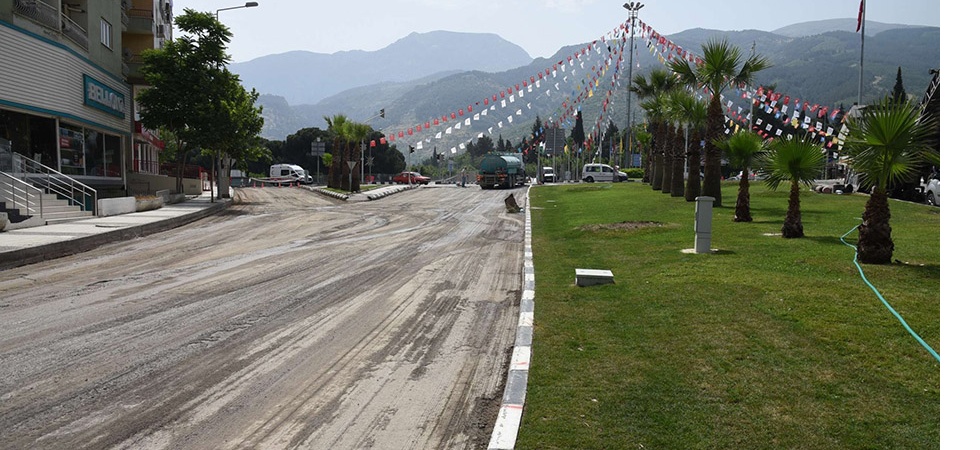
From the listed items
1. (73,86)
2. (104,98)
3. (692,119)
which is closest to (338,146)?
(104,98)

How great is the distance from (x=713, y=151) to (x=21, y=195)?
23514 mm

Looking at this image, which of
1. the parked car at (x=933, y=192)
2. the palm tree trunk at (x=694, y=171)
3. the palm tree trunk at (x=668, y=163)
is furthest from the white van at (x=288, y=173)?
the parked car at (x=933, y=192)

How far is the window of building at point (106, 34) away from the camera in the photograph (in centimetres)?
3359

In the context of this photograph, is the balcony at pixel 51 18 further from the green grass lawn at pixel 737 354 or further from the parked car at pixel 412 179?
the parked car at pixel 412 179

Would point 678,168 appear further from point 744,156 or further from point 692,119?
point 744,156

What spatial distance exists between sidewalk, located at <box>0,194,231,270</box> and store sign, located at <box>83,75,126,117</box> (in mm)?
7984

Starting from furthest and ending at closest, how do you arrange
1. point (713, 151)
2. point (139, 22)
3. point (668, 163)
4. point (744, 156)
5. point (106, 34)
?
point (139, 22) → point (668, 163) → point (106, 34) → point (713, 151) → point (744, 156)

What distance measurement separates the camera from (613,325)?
25.2 feet

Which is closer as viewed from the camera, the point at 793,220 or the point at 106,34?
the point at 793,220

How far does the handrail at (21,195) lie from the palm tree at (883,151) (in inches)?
856

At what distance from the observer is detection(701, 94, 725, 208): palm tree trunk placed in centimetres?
2497

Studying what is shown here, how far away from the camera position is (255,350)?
273 inches
